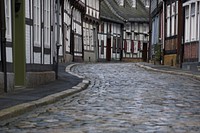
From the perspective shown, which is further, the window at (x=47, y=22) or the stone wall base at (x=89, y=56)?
the stone wall base at (x=89, y=56)

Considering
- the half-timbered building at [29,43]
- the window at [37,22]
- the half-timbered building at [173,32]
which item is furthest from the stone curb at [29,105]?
the half-timbered building at [173,32]

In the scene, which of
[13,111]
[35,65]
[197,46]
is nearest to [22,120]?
[13,111]

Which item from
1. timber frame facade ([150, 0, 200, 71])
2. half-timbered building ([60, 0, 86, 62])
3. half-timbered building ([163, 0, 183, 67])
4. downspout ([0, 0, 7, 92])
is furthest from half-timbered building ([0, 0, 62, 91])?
half-timbered building ([60, 0, 86, 62])

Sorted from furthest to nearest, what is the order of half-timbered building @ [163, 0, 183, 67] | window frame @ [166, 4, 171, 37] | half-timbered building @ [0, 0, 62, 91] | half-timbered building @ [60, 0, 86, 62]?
half-timbered building @ [60, 0, 86, 62]
window frame @ [166, 4, 171, 37]
half-timbered building @ [163, 0, 183, 67]
half-timbered building @ [0, 0, 62, 91]

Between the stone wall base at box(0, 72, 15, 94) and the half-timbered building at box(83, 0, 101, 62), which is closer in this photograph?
the stone wall base at box(0, 72, 15, 94)

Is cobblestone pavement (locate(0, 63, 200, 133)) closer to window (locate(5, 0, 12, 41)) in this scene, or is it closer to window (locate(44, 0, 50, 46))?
window (locate(5, 0, 12, 41))

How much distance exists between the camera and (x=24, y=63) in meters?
14.6

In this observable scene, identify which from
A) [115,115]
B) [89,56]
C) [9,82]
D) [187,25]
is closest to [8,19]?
[9,82]

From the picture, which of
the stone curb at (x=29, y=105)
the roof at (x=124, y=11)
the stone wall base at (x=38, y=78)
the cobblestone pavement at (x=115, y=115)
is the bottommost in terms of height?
the cobblestone pavement at (x=115, y=115)

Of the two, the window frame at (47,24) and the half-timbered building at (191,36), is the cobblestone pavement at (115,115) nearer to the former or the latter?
the window frame at (47,24)

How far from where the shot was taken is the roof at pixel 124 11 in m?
62.5

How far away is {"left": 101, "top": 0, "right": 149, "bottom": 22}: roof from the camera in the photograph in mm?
62531

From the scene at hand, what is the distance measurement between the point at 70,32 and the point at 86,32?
8.51m

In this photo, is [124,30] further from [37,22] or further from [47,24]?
[37,22]
